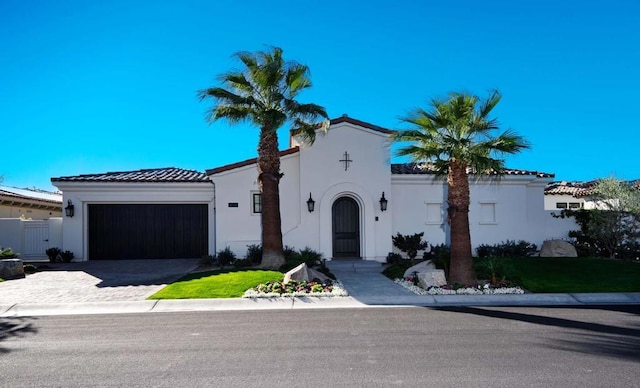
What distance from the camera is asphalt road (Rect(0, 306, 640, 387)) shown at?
5.30 metres

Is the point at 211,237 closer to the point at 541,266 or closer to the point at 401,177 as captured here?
the point at 401,177

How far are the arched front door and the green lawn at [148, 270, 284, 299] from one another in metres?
5.06

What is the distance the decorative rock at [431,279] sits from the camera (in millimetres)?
11849

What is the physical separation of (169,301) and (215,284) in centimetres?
164

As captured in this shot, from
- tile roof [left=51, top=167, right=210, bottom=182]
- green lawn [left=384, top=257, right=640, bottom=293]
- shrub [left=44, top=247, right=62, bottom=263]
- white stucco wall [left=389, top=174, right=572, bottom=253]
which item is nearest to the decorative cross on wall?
white stucco wall [left=389, top=174, right=572, bottom=253]

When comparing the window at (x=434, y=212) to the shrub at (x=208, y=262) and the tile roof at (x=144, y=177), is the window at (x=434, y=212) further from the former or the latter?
the tile roof at (x=144, y=177)

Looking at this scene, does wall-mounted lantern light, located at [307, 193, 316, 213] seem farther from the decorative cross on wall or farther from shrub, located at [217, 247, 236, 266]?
shrub, located at [217, 247, 236, 266]

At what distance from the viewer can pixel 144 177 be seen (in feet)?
62.4

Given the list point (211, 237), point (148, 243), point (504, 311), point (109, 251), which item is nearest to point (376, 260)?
point (211, 237)

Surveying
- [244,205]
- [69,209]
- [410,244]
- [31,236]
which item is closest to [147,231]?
[69,209]

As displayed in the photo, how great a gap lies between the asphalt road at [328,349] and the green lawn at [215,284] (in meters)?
1.66

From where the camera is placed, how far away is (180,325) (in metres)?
8.28

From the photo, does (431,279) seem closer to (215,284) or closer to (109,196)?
(215,284)

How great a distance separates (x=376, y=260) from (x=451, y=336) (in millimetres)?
10176
